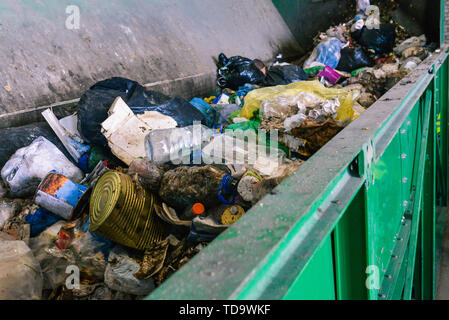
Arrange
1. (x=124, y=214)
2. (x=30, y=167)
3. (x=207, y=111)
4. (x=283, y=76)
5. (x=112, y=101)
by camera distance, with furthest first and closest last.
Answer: (x=283, y=76)
(x=207, y=111)
(x=112, y=101)
(x=30, y=167)
(x=124, y=214)

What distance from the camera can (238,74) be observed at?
384cm

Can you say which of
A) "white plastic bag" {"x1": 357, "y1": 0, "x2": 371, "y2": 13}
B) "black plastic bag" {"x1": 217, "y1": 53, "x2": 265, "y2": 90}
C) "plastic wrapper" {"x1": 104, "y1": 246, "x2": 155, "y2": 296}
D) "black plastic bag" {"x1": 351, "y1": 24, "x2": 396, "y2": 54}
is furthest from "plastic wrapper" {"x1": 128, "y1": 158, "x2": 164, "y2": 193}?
"white plastic bag" {"x1": 357, "y1": 0, "x2": 371, "y2": 13}

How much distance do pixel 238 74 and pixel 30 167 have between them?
8.28 feet

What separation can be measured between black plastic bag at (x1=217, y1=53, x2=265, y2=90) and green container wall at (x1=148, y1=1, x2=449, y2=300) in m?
2.37

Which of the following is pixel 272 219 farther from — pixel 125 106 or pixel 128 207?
pixel 125 106

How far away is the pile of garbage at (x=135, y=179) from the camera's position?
1.42 metres

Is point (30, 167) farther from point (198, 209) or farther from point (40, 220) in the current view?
point (198, 209)

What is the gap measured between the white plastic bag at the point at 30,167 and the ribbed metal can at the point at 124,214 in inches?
22.7

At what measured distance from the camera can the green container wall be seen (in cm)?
44

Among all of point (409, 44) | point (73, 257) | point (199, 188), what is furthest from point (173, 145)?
point (409, 44)

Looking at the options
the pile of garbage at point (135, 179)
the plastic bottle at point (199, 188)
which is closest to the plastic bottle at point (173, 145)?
the pile of garbage at point (135, 179)

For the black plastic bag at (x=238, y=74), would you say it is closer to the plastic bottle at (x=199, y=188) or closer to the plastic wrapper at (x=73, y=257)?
the plastic bottle at (x=199, y=188)
